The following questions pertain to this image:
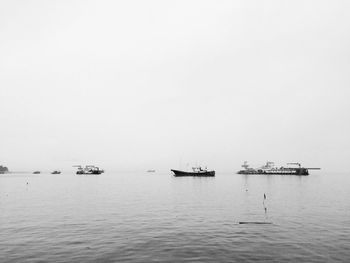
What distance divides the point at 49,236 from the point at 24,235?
107 inches

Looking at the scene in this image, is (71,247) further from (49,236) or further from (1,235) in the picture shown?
(1,235)

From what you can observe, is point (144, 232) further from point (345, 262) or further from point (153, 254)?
point (345, 262)

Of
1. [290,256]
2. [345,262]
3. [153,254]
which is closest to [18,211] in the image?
[153,254]

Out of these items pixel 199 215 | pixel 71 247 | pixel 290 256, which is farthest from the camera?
pixel 199 215

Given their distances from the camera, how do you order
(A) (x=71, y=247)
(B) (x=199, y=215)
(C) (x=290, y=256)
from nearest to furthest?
(C) (x=290, y=256) → (A) (x=71, y=247) → (B) (x=199, y=215)

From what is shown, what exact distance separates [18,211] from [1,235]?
17.7 m

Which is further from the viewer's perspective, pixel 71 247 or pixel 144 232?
pixel 144 232

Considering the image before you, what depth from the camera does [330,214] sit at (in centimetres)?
3791

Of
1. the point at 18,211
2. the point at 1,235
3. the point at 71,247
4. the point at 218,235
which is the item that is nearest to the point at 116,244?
the point at 71,247

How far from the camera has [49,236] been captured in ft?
83.5

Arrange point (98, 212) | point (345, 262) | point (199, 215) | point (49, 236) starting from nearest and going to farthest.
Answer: point (345, 262) < point (49, 236) < point (199, 215) < point (98, 212)

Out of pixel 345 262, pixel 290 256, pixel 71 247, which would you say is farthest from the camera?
pixel 71 247

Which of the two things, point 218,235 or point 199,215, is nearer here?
point 218,235

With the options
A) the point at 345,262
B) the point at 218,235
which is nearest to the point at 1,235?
the point at 218,235
